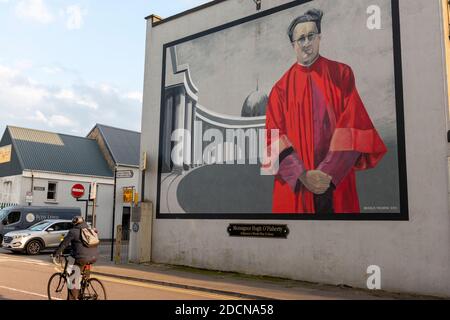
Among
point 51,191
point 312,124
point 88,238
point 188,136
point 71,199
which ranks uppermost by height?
point 188,136

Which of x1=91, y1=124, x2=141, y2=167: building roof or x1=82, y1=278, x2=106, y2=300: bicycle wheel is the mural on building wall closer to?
x1=82, y1=278, x2=106, y2=300: bicycle wheel

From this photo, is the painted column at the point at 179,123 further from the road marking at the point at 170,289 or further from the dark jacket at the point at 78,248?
the dark jacket at the point at 78,248

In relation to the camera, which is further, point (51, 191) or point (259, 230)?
point (51, 191)

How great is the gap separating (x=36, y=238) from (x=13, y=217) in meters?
5.29

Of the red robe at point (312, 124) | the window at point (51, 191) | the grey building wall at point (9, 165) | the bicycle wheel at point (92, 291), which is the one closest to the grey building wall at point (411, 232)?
the red robe at point (312, 124)

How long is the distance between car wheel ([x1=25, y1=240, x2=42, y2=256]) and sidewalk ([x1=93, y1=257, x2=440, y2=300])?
6.82m

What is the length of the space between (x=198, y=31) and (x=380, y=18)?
7.40m

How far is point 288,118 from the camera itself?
588 inches

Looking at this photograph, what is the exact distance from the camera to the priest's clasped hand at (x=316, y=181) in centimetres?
1387

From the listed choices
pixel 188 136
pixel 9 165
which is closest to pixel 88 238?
pixel 188 136

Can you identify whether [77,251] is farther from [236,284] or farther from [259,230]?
[259,230]

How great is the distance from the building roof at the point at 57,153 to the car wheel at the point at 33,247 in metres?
12.7

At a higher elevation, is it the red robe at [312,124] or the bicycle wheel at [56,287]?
the red robe at [312,124]

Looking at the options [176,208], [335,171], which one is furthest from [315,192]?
[176,208]
